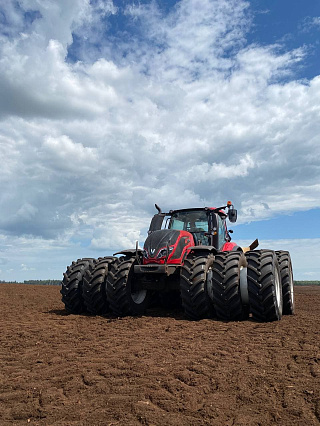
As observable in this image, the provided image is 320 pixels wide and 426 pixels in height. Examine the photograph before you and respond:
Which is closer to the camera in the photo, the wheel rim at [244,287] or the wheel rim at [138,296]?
the wheel rim at [244,287]

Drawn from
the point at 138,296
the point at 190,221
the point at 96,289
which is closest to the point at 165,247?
the point at 138,296

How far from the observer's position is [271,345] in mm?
5887

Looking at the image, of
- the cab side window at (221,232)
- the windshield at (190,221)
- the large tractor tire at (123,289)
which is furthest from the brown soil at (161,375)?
the windshield at (190,221)

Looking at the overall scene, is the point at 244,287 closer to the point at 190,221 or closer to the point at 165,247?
the point at 165,247

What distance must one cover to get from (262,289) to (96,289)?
3.73 metres

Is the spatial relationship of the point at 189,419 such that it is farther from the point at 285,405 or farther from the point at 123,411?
the point at 285,405

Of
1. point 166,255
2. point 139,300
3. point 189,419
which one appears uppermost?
point 166,255

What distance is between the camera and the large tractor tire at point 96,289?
8.62 m

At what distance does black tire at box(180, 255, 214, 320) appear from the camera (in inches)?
302

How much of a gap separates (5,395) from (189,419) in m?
2.03

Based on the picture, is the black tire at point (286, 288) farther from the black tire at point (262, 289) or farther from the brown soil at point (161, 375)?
the brown soil at point (161, 375)

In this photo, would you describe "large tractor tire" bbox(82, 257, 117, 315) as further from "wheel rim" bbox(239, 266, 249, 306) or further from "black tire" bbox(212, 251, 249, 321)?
"wheel rim" bbox(239, 266, 249, 306)

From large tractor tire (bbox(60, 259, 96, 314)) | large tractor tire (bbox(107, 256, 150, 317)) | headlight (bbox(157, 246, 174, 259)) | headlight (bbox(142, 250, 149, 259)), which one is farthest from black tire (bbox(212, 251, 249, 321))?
large tractor tire (bbox(60, 259, 96, 314))

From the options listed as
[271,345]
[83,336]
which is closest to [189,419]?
[271,345]
